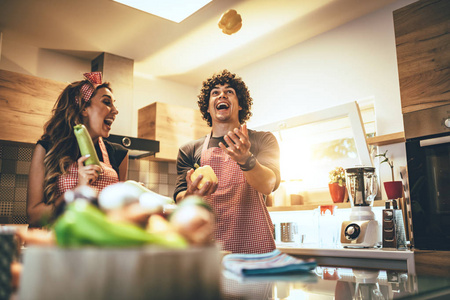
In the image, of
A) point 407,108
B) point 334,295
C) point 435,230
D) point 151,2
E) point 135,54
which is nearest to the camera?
point 334,295

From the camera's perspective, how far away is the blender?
2.22 metres

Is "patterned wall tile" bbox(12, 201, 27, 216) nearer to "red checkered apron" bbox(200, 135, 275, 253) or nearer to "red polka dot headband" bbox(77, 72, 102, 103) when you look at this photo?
"red polka dot headband" bbox(77, 72, 102, 103)

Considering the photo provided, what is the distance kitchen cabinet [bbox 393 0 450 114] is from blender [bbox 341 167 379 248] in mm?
566

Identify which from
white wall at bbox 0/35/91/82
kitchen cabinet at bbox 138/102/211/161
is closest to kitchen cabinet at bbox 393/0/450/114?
kitchen cabinet at bbox 138/102/211/161

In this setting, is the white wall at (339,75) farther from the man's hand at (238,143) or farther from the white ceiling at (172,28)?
the man's hand at (238,143)

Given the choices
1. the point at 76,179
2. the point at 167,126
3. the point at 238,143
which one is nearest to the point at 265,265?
the point at 238,143

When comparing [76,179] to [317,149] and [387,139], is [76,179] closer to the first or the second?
[387,139]

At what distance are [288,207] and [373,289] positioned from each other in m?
2.47

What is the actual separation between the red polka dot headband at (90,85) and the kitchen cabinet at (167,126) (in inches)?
69.4

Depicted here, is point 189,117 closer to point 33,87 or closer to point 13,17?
point 33,87

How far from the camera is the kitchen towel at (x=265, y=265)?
2.05 ft

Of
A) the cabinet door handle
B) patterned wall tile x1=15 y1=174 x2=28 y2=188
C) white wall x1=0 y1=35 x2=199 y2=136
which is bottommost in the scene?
patterned wall tile x1=15 y1=174 x2=28 y2=188

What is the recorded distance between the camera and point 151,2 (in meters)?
2.49

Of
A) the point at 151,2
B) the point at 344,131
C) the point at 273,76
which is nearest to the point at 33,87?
the point at 151,2
